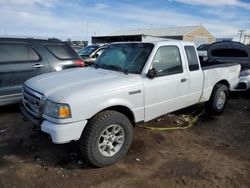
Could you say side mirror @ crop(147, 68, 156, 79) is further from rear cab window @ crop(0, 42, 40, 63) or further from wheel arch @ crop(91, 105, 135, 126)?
rear cab window @ crop(0, 42, 40, 63)

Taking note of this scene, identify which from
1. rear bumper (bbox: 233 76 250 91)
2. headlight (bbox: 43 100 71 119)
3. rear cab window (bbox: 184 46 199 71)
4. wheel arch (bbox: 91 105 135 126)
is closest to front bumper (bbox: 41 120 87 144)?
headlight (bbox: 43 100 71 119)

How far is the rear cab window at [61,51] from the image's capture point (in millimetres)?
6176

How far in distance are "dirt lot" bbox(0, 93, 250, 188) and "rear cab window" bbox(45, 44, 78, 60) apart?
200 centimetres

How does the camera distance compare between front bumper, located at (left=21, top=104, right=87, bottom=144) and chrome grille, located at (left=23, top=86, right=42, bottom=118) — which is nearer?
front bumper, located at (left=21, top=104, right=87, bottom=144)

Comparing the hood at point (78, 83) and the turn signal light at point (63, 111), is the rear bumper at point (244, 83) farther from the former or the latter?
the turn signal light at point (63, 111)

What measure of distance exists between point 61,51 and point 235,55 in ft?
18.5

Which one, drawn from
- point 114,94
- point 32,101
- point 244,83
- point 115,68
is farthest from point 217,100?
point 32,101

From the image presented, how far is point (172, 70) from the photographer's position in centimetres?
440

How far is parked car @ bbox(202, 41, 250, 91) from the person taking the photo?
23.8 ft

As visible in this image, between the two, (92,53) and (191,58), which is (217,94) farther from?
(92,53)

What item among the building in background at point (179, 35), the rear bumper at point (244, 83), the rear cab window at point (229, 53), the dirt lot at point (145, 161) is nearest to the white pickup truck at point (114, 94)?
the dirt lot at point (145, 161)

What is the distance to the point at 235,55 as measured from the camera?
8.06m

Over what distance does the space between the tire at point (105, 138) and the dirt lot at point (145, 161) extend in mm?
166

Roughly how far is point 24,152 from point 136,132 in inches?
81.6
